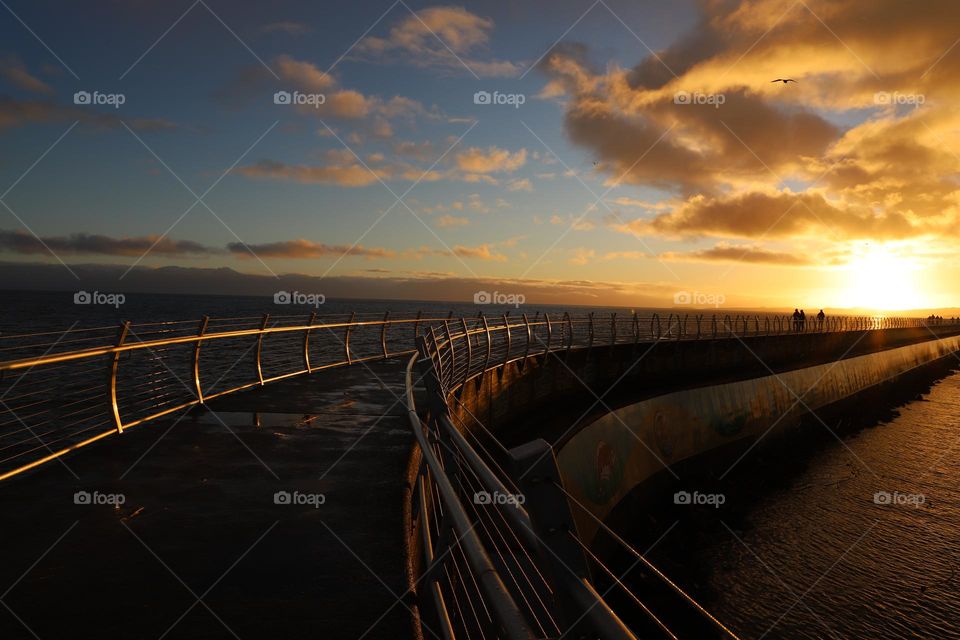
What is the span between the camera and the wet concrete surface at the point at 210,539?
3.51 meters

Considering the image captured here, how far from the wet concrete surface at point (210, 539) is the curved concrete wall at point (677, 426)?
7708 mm

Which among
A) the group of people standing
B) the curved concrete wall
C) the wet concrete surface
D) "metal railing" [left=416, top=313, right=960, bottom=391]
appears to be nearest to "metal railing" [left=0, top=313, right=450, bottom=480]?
the wet concrete surface

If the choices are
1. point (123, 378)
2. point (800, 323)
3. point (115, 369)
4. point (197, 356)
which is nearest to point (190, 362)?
point (197, 356)

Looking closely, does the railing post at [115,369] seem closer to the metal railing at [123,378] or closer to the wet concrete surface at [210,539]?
the metal railing at [123,378]

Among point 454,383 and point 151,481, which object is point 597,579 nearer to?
point 454,383

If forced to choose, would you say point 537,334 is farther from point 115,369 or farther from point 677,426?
point 115,369

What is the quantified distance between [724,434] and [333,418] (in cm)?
2018

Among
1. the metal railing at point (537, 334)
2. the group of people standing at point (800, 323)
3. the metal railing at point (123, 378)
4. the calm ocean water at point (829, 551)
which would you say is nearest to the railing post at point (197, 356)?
the metal railing at point (123, 378)

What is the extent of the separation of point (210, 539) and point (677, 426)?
19.8 m

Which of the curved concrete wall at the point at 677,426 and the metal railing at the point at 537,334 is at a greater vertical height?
the metal railing at the point at 537,334

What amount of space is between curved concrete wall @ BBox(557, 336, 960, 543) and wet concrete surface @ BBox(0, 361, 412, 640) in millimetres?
7708

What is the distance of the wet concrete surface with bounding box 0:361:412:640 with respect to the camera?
3512mm

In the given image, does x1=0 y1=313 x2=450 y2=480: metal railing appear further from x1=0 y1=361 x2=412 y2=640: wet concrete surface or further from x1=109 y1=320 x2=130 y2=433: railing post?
x1=0 y1=361 x2=412 y2=640: wet concrete surface

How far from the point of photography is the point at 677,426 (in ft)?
72.4
